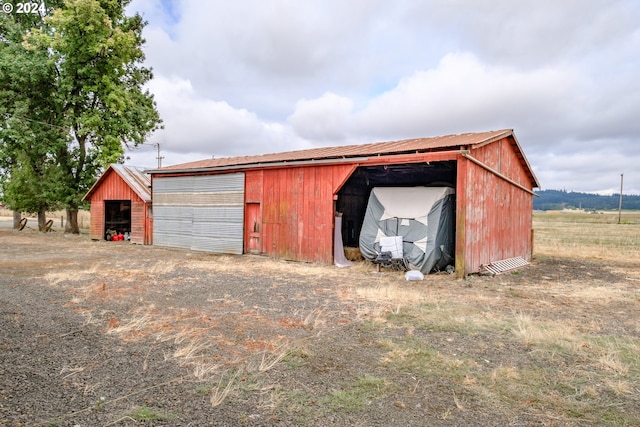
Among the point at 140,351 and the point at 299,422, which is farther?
the point at 140,351

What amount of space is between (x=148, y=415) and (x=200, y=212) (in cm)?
1454

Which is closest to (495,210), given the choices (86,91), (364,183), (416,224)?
(416,224)

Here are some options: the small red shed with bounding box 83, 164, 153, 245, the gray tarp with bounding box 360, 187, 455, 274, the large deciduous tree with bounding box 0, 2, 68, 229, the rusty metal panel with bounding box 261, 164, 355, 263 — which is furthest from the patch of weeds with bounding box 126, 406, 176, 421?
the large deciduous tree with bounding box 0, 2, 68, 229

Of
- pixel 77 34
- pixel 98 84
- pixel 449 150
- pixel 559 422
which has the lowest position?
pixel 559 422

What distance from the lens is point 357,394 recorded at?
3.83 metres

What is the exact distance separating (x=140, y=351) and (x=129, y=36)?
2303 cm

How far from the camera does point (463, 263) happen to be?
1078 centimetres

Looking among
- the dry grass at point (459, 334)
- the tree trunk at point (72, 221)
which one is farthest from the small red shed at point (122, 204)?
the dry grass at point (459, 334)

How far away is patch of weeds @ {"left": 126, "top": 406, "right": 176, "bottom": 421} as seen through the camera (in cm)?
328

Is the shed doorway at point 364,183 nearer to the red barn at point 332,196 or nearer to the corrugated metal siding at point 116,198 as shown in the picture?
the red barn at point 332,196

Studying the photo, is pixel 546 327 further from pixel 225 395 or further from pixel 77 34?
pixel 77 34

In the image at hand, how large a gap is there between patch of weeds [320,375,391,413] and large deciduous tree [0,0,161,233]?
2234 centimetres

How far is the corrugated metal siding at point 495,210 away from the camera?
1126 centimetres

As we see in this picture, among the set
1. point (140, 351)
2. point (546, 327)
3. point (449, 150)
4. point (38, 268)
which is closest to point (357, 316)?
point (546, 327)
